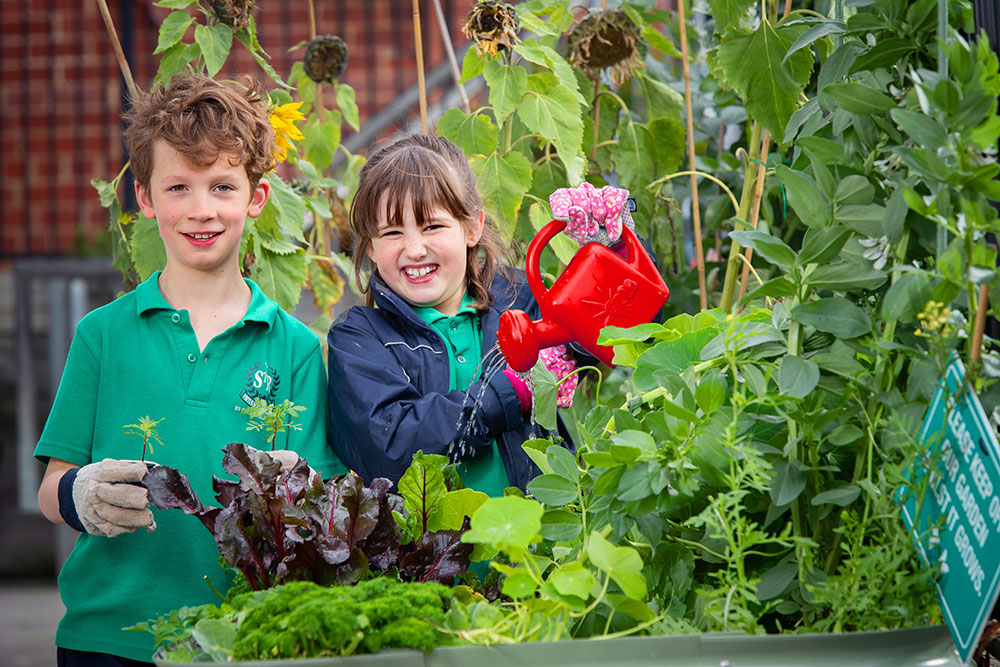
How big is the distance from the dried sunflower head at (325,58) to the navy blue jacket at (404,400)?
0.69 m

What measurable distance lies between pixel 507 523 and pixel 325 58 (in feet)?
4.55

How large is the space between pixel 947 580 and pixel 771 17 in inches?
Result: 36.6

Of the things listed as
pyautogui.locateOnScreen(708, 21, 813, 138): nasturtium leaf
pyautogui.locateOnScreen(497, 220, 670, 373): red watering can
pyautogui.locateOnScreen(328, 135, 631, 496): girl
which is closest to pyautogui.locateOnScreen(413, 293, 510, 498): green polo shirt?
pyautogui.locateOnScreen(328, 135, 631, 496): girl

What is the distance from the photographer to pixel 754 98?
131 centimetres

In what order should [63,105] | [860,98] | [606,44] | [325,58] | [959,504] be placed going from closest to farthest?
[959,504], [860,98], [606,44], [325,58], [63,105]

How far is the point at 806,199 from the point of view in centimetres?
80

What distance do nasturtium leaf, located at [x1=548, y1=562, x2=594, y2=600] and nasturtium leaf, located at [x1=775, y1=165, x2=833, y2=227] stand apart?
333 mm

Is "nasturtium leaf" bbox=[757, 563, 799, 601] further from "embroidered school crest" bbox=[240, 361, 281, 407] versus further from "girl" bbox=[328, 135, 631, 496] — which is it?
"embroidered school crest" bbox=[240, 361, 281, 407]

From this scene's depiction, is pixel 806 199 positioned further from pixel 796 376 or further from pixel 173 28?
pixel 173 28

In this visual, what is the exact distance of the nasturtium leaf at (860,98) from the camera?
A: 799 mm

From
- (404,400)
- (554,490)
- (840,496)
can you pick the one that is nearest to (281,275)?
(404,400)

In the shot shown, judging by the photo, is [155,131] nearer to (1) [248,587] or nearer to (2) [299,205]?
(2) [299,205]

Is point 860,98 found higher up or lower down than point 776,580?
higher up

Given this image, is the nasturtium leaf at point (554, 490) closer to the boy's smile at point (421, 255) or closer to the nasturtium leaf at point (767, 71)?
the boy's smile at point (421, 255)
